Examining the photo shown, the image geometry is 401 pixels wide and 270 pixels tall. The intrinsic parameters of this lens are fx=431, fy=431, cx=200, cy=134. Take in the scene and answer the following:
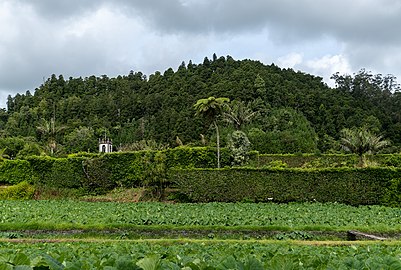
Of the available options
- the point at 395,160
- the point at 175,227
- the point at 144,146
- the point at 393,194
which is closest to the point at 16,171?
the point at 144,146

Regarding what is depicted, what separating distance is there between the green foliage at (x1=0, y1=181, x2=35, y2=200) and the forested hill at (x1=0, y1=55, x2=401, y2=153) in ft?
50.6

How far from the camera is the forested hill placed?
2287 inches

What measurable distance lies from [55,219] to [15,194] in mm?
14521

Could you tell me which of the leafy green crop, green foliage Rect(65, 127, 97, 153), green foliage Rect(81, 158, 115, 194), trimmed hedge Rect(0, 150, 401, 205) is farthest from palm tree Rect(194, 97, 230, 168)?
green foliage Rect(65, 127, 97, 153)

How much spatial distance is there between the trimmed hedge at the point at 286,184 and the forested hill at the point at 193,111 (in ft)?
69.8

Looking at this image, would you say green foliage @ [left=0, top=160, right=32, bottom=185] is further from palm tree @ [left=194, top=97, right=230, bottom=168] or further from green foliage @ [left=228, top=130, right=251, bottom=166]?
green foliage @ [left=228, top=130, right=251, bottom=166]

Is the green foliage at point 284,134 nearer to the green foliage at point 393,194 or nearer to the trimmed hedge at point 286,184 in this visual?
the trimmed hedge at point 286,184

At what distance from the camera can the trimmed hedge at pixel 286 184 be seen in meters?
26.1

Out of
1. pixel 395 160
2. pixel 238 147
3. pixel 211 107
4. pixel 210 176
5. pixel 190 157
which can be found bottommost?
pixel 210 176

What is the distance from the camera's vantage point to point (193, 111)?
62344mm

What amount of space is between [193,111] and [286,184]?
3633 cm

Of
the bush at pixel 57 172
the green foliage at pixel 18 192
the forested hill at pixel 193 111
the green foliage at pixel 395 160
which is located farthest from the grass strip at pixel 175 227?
the forested hill at pixel 193 111

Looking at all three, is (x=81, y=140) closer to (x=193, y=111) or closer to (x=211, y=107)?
(x=193, y=111)

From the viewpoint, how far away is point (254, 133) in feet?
168
